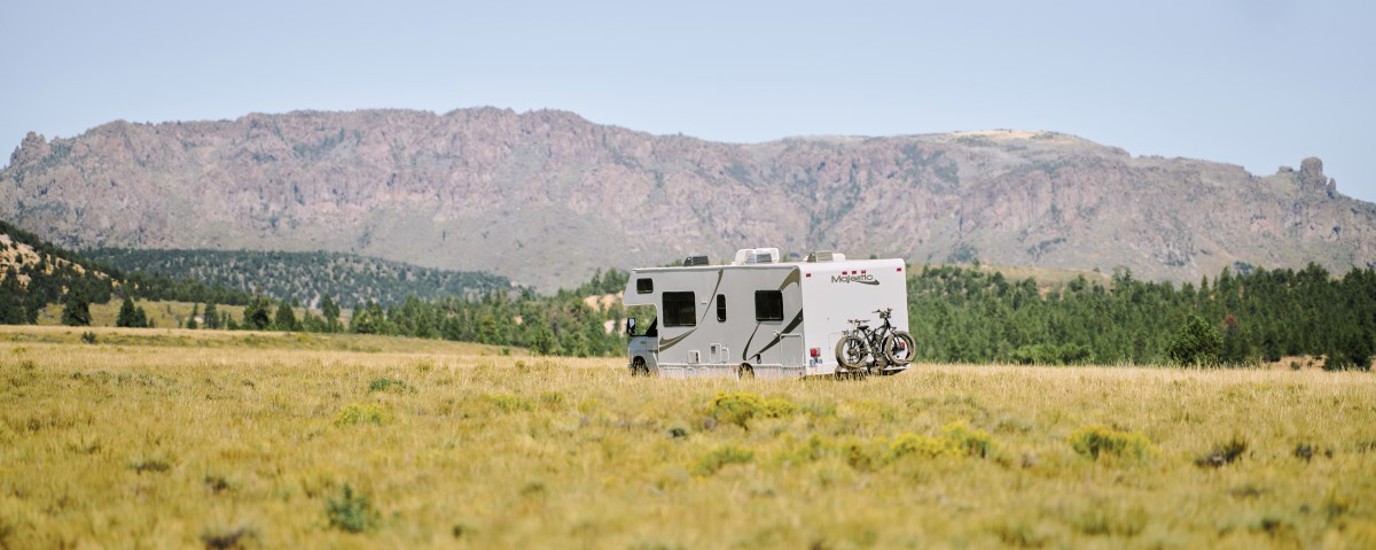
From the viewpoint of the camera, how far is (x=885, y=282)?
74.6 feet

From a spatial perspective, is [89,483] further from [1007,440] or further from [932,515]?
[1007,440]

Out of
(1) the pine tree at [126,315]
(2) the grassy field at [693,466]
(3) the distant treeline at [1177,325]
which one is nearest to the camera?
(2) the grassy field at [693,466]

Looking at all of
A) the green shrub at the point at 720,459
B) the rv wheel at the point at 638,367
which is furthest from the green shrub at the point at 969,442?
the rv wheel at the point at 638,367

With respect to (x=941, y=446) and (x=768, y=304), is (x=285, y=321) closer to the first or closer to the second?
(x=768, y=304)

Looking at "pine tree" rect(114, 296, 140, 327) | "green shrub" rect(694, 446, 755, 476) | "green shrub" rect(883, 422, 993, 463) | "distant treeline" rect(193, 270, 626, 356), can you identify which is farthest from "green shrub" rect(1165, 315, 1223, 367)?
"pine tree" rect(114, 296, 140, 327)

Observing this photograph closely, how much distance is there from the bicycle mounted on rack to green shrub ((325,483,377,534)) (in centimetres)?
1280

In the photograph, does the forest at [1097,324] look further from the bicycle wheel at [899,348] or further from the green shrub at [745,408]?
the green shrub at [745,408]

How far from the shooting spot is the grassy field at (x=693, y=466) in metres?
9.05

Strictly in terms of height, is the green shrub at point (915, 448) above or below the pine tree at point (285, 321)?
above

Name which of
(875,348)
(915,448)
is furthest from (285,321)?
(915,448)

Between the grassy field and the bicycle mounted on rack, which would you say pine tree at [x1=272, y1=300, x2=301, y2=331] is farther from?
the bicycle mounted on rack

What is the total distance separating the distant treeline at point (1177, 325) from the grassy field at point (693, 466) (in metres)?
84.0

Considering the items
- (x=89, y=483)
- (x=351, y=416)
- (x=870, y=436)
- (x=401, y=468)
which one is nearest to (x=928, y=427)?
(x=870, y=436)

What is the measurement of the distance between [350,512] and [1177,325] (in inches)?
5492
